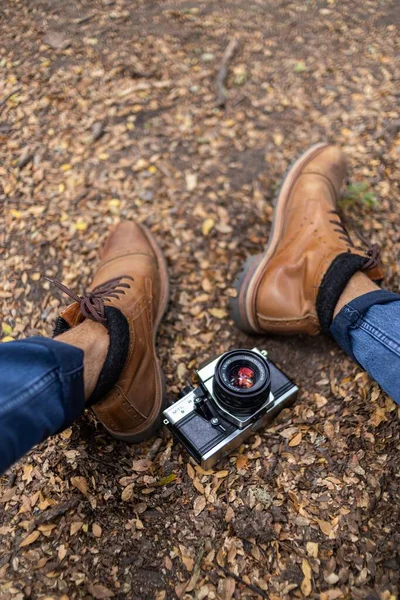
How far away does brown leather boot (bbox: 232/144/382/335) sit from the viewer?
239 centimetres

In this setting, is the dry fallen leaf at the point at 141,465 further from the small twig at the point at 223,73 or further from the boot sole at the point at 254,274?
the small twig at the point at 223,73

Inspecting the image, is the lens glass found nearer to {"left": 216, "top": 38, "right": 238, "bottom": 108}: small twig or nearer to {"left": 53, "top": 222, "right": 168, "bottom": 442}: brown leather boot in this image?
{"left": 53, "top": 222, "right": 168, "bottom": 442}: brown leather boot

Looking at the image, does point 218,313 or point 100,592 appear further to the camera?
point 218,313

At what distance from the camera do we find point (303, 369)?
101 inches

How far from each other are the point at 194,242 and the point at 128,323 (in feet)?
2.94

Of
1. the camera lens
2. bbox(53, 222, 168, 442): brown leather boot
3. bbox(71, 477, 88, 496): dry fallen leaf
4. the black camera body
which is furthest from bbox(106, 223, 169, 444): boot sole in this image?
the camera lens

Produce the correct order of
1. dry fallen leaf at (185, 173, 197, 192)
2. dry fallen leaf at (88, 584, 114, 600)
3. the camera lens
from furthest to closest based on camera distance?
dry fallen leaf at (185, 173, 197, 192), the camera lens, dry fallen leaf at (88, 584, 114, 600)

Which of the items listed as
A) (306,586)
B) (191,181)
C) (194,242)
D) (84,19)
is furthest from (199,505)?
(84,19)

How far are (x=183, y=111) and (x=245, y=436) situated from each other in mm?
2243

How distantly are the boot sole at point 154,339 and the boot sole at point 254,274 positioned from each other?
15.3 inches

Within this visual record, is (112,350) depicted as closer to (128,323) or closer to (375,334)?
(128,323)

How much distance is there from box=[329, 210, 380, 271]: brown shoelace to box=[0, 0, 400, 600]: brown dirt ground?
0.22m

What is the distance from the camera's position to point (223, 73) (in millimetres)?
3494

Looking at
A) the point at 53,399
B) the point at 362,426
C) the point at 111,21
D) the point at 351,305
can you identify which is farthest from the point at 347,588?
the point at 111,21
